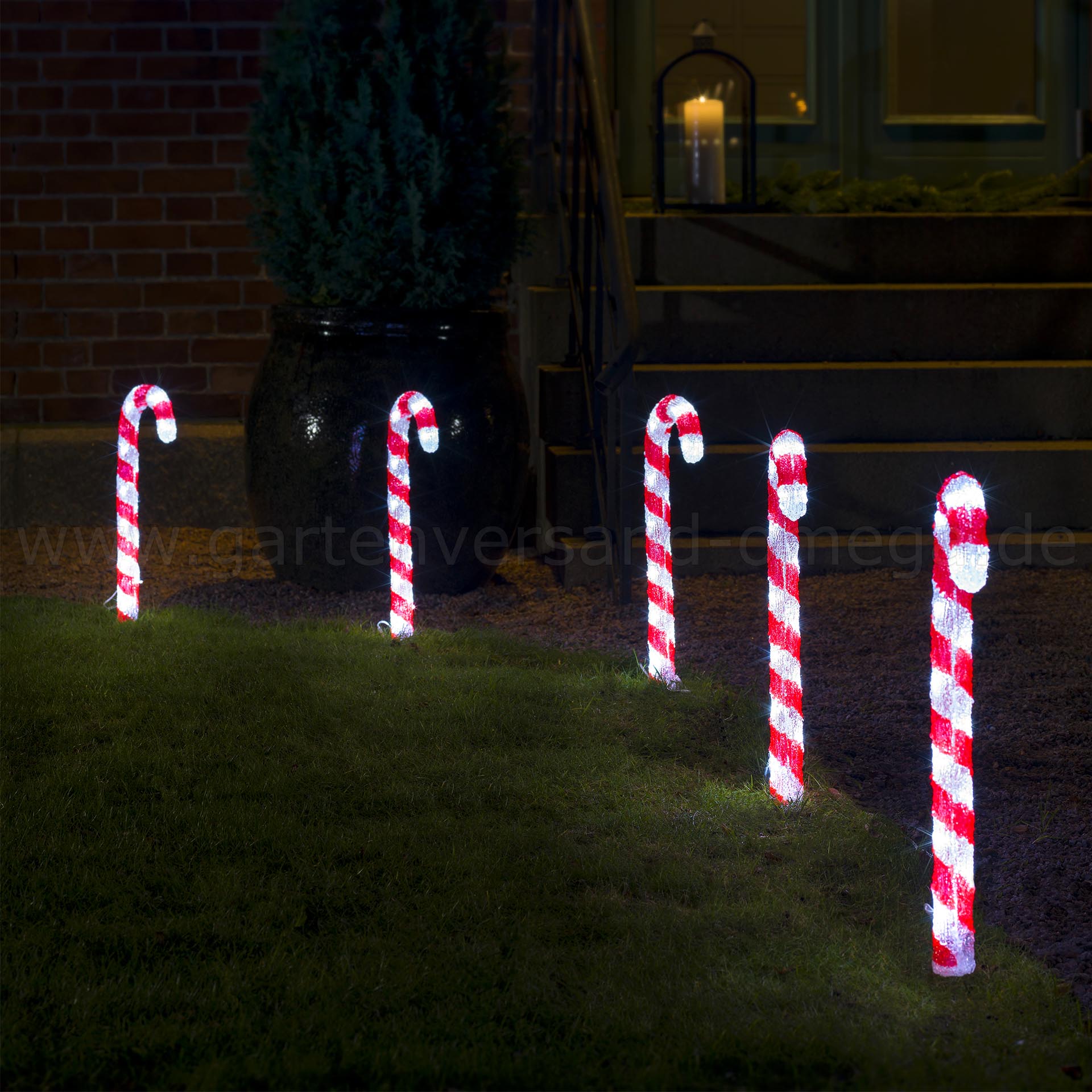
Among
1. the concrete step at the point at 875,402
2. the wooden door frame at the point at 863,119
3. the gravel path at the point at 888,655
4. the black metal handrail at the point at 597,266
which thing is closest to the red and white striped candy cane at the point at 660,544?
the gravel path at the point at 888,655

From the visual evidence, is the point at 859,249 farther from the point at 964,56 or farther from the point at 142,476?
the point at 142,476

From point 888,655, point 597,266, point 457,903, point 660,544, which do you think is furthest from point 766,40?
point 457,903

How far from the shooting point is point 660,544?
16.3 ft

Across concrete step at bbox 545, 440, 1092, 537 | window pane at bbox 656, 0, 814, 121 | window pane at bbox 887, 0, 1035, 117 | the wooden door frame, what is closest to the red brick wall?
the wooden door frame

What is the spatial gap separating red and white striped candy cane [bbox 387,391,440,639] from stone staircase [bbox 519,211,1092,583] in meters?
1.07

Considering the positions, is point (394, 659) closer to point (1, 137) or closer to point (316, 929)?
point (316, 929)

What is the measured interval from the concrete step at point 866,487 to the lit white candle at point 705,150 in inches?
67.2

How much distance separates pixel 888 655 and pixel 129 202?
4.82m

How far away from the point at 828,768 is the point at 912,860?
0.71 m

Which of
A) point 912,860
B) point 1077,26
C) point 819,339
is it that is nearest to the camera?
point 912,860

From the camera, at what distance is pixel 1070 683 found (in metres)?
5.05

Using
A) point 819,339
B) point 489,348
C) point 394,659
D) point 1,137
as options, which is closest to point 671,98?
point 819,339

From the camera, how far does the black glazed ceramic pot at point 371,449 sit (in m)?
6.25

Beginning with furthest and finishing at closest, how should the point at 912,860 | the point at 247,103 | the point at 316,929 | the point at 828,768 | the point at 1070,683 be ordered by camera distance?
the point at 247,103 → the point at 1070,683 → the point at 828,768 → the point at 912,860 → the point at 316,929
